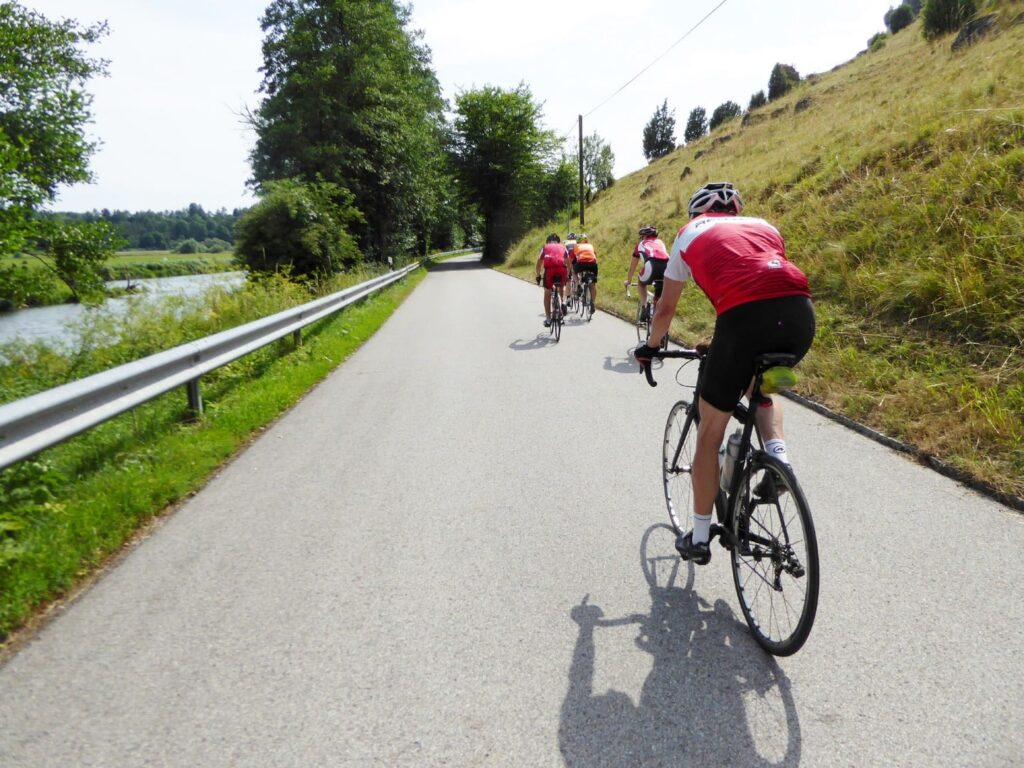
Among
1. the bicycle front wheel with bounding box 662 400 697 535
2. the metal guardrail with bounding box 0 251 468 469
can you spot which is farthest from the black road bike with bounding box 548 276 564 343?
the bicycle front wheel with bounding box 662 400 697 535

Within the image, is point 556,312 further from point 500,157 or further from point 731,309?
point 500,157

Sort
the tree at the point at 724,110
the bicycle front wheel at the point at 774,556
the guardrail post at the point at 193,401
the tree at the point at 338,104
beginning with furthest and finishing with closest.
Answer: the tree at the point at 724,110 → the tree at the point at 338,104 → the guardrail post at the point at 193,401 → the bicycle front wheel at the point at 774,556

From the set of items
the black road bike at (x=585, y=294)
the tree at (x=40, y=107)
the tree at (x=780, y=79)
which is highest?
the tree at (x=780, y=79)

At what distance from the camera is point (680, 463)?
379 cm

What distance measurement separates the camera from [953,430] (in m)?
4.91

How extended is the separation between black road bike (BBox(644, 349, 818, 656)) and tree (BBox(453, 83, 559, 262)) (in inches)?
1928

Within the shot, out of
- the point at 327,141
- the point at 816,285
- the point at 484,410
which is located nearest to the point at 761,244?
the point at 484,410

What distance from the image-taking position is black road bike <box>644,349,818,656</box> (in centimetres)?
237

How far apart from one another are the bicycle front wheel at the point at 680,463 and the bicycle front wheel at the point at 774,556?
2.40 ft

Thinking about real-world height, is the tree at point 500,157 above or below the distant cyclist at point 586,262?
above

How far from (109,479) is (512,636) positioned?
10.6 ft

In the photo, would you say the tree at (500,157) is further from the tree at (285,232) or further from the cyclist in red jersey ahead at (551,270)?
the cyclist in red jersey ahead at (551,270)

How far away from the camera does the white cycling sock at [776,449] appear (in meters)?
2.61

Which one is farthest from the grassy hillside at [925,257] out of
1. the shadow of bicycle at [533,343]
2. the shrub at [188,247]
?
the shrub at [188,247]
